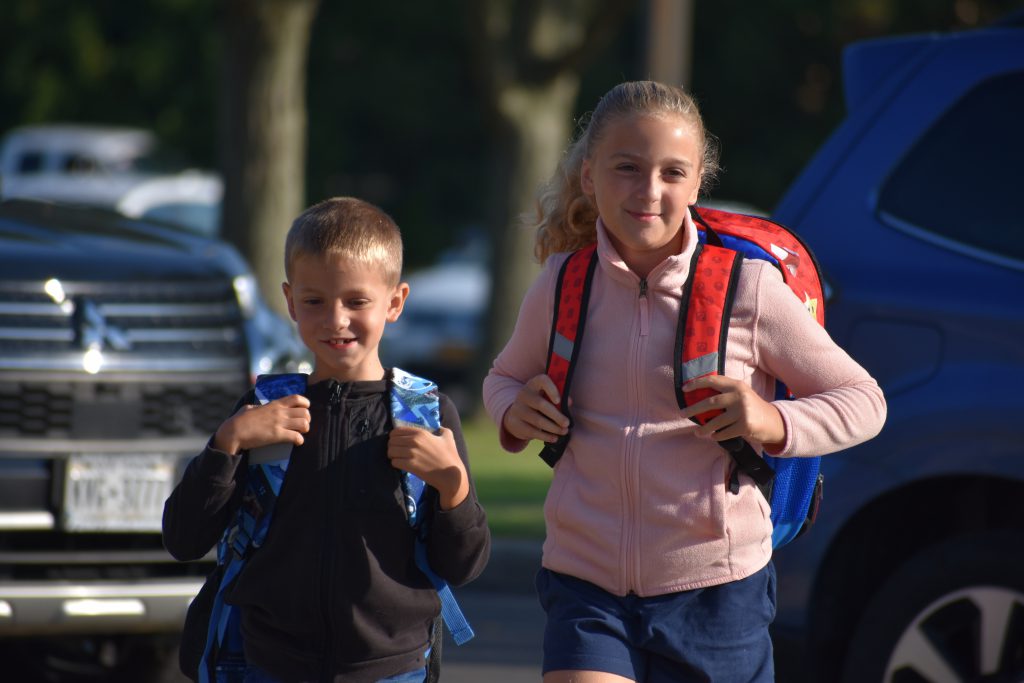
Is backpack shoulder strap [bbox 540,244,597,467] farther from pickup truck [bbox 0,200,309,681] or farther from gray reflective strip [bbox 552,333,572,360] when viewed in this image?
pickup truck [bbox 0,200,309,681]

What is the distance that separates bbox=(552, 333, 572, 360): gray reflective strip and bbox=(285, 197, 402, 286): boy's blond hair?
0.31 m

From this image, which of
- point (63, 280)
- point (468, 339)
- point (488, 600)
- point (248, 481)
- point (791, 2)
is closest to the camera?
point (248, 481)

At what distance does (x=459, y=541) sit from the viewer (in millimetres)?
2828

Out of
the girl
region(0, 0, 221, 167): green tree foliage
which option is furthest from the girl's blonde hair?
region(0, 0, 221, 167): green tree foliage

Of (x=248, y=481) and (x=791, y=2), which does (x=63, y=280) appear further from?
(x=791, y=2)

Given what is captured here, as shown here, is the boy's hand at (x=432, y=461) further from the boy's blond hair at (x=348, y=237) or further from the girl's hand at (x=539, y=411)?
the boy's blond hair at (x=348, y=237)

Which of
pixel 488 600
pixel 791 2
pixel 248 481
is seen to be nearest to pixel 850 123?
pixel 248 481

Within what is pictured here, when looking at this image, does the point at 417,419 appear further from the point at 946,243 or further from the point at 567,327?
the point at 946,243

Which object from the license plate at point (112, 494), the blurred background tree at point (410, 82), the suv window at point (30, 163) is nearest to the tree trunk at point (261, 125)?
the license plate at point (112, 494)

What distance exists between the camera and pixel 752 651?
3.00 metres

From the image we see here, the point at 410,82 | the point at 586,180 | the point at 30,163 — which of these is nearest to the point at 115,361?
the point at 586,180

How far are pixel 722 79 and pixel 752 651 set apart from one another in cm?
2864

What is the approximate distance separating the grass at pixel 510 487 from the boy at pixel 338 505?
12.1 ft

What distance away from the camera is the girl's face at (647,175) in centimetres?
294
